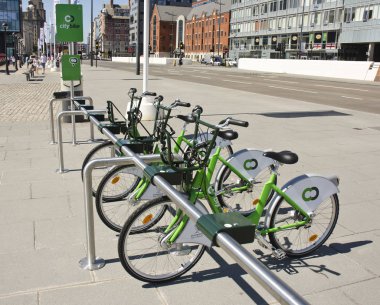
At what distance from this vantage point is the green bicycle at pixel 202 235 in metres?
3.28

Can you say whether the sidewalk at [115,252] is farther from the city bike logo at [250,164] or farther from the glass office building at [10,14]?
the glass office building at [10,14]

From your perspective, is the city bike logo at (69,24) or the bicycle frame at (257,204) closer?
the bicycle frame at (257,204)

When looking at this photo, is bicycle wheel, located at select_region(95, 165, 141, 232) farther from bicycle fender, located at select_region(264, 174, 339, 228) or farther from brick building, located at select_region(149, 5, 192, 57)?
brick building, located at select_region(149, 5, 192, 57)

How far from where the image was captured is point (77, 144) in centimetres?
820

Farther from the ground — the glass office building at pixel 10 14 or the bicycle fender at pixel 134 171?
the glass office building at pixel 10 14

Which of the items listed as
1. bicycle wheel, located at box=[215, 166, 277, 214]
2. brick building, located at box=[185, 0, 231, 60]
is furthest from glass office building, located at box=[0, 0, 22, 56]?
bicycle wheel, located at box=[215, 166, 277, 214]

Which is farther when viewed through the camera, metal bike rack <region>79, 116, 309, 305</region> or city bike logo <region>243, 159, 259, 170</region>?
city bike logo <region>243, 159, 259, 170</region>

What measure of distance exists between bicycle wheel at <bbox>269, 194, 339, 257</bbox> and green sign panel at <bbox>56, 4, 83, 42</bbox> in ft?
21.8

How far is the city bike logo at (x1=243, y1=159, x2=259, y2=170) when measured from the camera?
4477 mm

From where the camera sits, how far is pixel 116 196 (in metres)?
4.57

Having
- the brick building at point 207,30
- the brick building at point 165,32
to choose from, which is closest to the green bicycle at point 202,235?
the brick building at point 207,30

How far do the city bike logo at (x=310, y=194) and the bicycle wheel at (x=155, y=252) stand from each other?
41.5 inches

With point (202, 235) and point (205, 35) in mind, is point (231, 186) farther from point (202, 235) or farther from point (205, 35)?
point (205, 35)

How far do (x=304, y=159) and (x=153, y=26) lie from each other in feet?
479
